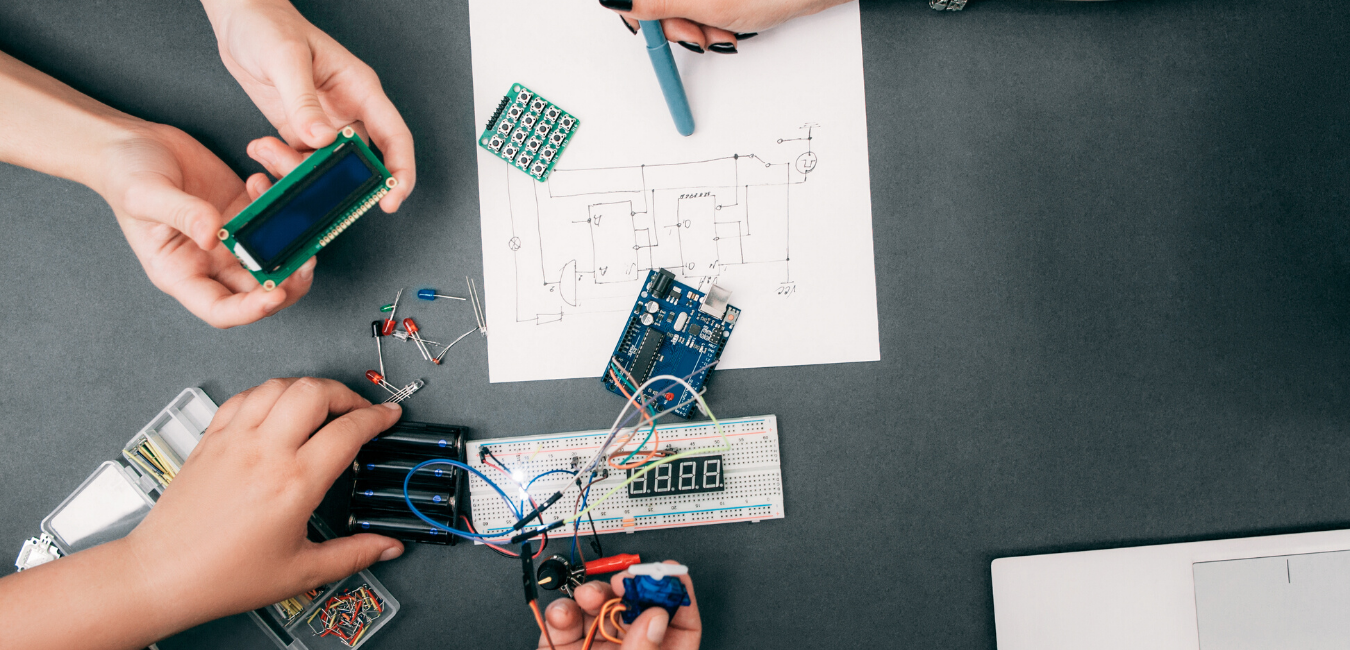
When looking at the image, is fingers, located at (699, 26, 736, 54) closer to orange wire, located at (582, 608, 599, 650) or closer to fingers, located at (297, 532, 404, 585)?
orange wire, located at (582, 608, 599, 650)

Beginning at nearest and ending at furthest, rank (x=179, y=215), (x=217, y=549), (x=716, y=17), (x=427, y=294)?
(x=179, y=215) < (x=217, y=549) < (x=716, y=17) < (x=427, y=294)

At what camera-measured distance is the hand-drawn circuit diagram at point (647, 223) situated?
1.74 meters

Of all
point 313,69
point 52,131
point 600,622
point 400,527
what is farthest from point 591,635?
point 52,131

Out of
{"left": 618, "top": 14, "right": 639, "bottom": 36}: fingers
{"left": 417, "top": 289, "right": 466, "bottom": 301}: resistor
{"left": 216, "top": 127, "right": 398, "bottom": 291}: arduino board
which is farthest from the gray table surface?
{"left": 618, "top": 14, "right": 639, "bottom": 36}: fingers

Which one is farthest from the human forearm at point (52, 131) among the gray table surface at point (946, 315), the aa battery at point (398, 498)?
the aa battery at point (398, 498)

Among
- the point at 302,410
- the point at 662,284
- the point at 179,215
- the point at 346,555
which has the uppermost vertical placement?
the point at 179,215

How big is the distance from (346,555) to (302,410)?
14.9 inches

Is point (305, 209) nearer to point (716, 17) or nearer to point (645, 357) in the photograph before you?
point (645, 357)

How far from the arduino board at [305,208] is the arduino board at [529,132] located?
38 cm

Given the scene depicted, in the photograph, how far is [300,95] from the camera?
1.35 metres

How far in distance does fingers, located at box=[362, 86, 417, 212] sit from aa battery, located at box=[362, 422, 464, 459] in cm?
57

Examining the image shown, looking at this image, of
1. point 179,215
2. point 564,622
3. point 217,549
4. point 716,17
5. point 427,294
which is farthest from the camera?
point 427,294

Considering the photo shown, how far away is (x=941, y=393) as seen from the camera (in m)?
1.77

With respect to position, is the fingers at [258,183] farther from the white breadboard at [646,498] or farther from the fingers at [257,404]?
the white breadboard at [646,498]
